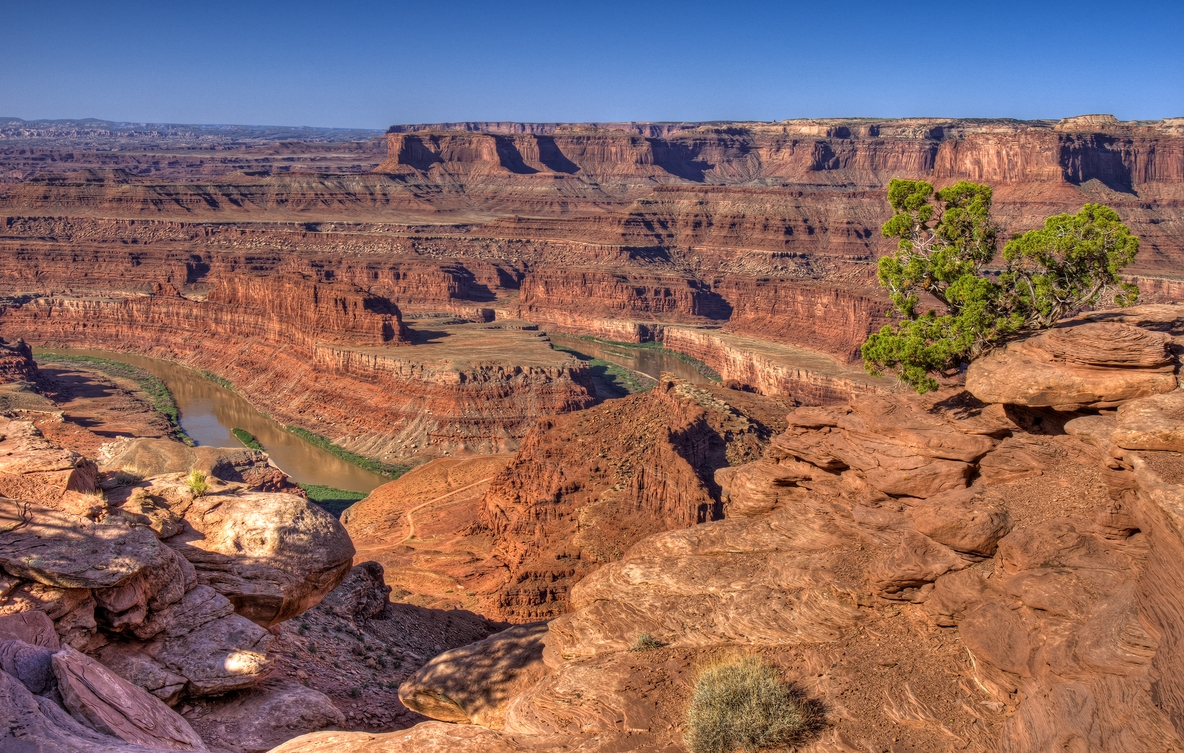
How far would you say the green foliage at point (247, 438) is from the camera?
245ft

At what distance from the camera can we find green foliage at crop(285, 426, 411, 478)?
67137mm

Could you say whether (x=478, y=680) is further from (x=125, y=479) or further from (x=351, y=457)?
(x=351, y=457)

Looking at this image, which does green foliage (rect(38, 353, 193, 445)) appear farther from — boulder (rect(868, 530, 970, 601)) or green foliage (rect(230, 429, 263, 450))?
boulder (rect(868, 530, 970, 601))

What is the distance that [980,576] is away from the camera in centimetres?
1619

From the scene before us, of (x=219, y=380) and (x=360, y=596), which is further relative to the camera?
(x=219, y=380)

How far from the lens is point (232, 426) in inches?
3211

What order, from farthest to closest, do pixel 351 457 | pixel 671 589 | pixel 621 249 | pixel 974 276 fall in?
pixel 621 249 < pixel 351 457 < pixel 974 276 < pixel 671 589

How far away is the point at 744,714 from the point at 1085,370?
9.63 meters

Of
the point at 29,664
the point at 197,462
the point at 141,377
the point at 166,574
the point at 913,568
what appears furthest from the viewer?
the point at 141,377

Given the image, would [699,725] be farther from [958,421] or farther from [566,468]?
[566,468]

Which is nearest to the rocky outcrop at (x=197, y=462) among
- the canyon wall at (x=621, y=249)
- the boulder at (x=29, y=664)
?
the boulder at (x=29, y=664)

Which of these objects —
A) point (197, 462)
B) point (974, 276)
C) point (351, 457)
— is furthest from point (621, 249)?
point (974, 276)

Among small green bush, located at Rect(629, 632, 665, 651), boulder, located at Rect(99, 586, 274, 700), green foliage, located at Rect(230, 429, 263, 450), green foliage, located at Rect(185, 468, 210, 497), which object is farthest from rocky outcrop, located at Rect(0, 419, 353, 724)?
green foliage, located at Rect(230, 429, 263, 450)

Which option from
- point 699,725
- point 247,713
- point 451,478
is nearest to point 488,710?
point 247,713
